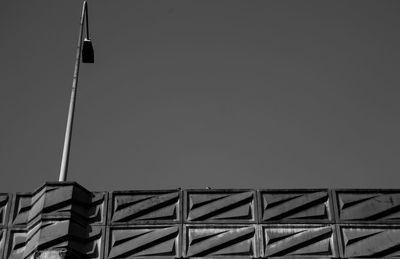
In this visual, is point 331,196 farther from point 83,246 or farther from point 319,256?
point 83,246

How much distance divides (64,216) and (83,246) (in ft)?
2.64

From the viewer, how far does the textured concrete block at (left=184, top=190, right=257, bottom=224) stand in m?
14.9

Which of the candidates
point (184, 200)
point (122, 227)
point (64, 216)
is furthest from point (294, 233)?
point (64, 216)

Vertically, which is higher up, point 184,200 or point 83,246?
point 184,200

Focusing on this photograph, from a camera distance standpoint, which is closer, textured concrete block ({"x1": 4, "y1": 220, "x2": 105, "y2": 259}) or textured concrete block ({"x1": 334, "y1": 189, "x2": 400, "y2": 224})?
textured concrete block ({"x1": 4, "y1": 220, "x2": 105, "y2": 259})

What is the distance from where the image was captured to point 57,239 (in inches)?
558

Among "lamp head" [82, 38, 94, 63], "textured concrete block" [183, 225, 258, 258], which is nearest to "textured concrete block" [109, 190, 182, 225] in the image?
"textured concrete block" [183, 225, 258, 258]

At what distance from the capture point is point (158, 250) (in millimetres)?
14625

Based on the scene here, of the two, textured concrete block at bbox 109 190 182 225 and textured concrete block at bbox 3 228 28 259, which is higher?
textured concrete block at bbox 109 190 182 225

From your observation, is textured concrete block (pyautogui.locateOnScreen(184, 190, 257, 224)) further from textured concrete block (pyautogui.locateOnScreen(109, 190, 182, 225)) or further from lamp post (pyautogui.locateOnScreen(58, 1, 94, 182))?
lamp post (pyautogui.locateOnScreen(58, 1, 94, 182))

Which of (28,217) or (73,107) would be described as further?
(73,107)

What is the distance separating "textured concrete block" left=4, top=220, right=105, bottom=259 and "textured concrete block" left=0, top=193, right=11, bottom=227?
30 cm

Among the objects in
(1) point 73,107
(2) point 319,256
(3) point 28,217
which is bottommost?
(2) point 319,256

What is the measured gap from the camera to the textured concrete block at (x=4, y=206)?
15164mm
